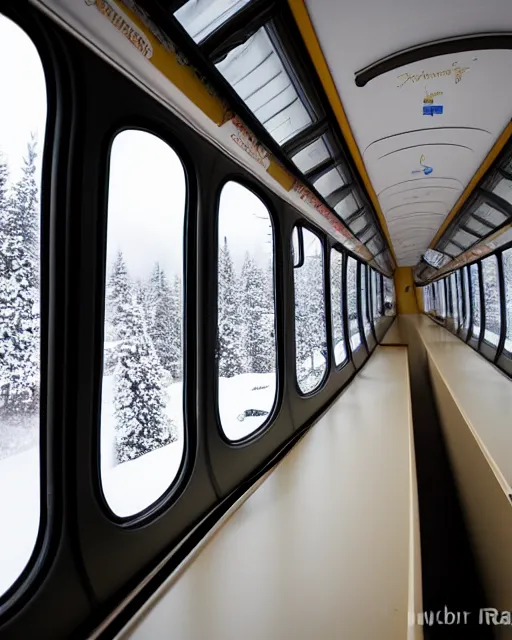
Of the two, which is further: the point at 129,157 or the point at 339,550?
the point at 339,550

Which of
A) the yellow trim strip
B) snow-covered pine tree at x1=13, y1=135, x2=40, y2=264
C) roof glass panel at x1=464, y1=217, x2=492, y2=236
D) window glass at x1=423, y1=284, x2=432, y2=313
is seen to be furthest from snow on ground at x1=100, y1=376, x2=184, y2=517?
window glass at x1=423, y1=284, x2=432, y2=313

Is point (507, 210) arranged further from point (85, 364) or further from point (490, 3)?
point (85, 364)

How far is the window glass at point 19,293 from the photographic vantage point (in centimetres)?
96

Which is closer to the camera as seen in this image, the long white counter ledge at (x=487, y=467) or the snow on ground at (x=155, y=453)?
the snow on ground at (x=155, y=453)

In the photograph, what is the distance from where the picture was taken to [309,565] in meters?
1.38

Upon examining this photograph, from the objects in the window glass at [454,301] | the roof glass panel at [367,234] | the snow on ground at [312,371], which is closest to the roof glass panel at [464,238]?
the roof glass panel at [367,234]

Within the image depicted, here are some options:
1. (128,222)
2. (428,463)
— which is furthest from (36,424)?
(428,463)

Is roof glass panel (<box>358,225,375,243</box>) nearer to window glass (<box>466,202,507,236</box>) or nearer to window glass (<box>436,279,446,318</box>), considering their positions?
window glass (<box>466,202,507,236</box>)

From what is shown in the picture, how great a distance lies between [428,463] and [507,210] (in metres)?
3.50

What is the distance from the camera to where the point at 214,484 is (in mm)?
1805

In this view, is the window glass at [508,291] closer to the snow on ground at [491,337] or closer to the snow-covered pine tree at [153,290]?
the snow on ground at [491,337]

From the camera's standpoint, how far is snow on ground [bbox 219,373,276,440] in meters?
1.97

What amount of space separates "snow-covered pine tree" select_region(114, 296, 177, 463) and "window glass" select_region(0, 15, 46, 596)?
0.29 m

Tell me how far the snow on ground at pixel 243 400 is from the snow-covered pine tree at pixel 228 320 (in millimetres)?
71
